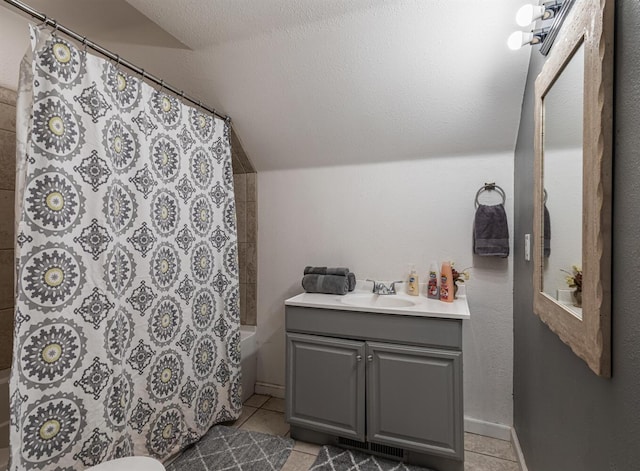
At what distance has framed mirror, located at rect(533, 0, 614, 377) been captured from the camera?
0.77 metres

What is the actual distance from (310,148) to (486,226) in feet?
4.18

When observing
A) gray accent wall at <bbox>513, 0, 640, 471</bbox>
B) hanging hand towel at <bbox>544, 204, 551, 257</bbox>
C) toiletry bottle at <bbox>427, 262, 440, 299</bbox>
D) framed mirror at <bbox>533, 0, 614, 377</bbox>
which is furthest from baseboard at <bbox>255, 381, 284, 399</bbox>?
hanging hand towel at <bbox>544, 204, 551, 257</bbox>

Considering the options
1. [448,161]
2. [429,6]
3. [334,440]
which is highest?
[429,6]

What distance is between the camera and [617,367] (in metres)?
0.74

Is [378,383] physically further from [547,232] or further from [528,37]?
[528,37]

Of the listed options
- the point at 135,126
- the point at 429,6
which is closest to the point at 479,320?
the point at 429,6

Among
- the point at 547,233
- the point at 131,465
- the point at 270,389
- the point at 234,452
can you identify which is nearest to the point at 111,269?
the point at 131,465

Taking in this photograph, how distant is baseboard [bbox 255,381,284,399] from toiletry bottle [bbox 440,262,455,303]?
146cm

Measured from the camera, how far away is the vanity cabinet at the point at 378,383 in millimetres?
1703

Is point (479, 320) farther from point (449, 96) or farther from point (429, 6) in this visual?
point (429, 6)

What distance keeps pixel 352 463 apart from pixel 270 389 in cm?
101

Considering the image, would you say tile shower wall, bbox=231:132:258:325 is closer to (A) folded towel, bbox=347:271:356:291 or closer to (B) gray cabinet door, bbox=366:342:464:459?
(A) folded towel, bbox=347:271:356:291

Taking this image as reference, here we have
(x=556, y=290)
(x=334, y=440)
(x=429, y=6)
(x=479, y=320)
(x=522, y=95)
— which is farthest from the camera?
(x=479, y=320)

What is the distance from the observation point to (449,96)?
6.31 feet
